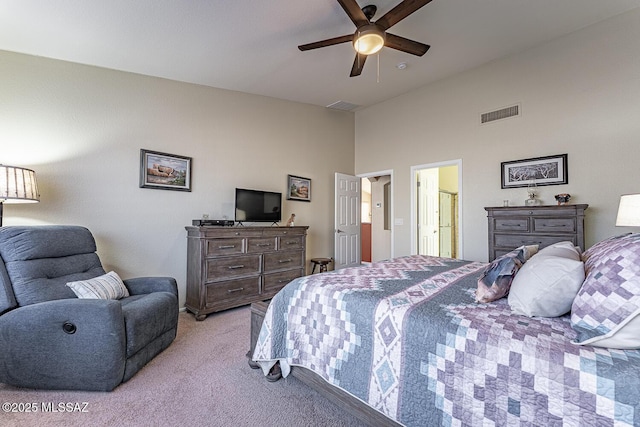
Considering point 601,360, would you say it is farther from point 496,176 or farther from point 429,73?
point 429,73

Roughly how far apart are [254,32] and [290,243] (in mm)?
2476

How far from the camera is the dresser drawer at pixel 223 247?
3236 mm

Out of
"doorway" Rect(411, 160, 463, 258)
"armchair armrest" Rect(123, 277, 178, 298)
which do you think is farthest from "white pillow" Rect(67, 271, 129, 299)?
"doorway" Rect(411, 160, 463, 258)

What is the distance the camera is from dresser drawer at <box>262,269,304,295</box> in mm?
3705

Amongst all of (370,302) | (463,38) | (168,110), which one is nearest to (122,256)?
(168,110)

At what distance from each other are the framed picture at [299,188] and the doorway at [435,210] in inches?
67.1

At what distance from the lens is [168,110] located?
3521 mm

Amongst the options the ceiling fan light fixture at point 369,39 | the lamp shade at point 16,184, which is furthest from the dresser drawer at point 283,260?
the ceiling fan light fixture at point 369,39

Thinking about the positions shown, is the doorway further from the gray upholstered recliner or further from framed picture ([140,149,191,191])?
the gray upholstered recliner

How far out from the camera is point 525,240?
311cm

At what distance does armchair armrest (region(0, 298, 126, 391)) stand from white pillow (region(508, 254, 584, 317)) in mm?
→ 2261

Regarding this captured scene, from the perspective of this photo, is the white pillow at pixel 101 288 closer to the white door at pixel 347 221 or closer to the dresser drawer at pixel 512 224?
the white door at pixel 347 221

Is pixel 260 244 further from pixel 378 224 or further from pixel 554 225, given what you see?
pixel 378 224

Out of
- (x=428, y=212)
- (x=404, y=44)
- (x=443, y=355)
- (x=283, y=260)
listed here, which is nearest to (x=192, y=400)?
(x=443, y=355)
